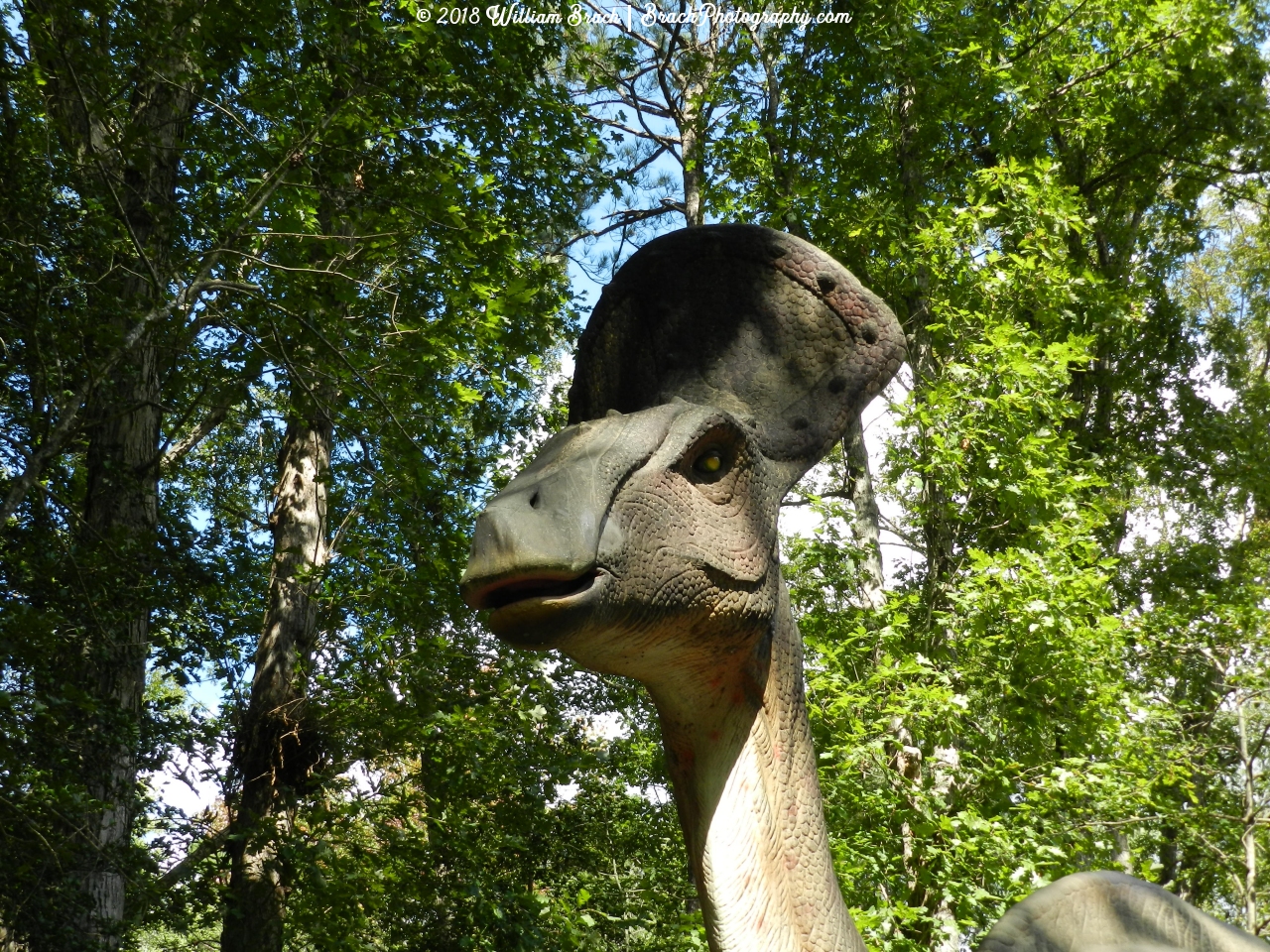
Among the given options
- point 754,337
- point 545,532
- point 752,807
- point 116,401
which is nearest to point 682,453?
point 545,532

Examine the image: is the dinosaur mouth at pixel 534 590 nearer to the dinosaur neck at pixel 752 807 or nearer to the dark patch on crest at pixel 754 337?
the dinosaur neck at pixel 752 807

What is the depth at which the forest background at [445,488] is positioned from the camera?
18.5 ft

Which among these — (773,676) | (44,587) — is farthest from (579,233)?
(773,676)

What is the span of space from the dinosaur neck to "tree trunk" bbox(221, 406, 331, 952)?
453 cm

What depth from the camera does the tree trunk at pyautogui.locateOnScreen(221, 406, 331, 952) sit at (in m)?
7.59

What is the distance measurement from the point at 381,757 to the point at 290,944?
127 inches

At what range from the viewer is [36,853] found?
539 cm

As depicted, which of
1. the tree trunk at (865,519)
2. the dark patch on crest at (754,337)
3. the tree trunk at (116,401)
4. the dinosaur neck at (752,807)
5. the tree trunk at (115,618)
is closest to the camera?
the dinosaur neck at (752,807)

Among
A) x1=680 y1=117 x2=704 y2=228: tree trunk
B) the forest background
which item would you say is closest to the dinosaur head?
the forest background

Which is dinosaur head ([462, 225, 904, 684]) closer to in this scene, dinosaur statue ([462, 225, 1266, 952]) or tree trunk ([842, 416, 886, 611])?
dinosaur statue ([462, 225, 1266, 952])

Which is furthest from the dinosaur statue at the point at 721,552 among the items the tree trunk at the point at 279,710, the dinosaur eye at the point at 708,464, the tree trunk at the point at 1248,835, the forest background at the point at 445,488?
the tree trunk at the point at 1248,835

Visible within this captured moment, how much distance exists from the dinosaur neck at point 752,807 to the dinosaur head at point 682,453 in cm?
11

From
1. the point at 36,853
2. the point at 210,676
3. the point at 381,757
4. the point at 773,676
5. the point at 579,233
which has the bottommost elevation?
the point at 773,676

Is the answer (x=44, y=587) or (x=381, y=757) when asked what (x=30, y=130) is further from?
(x=381, y=757)
